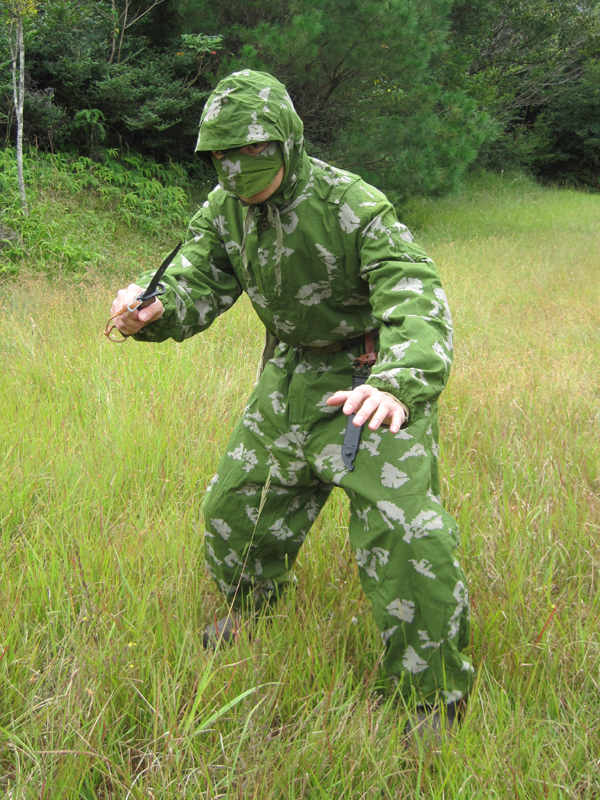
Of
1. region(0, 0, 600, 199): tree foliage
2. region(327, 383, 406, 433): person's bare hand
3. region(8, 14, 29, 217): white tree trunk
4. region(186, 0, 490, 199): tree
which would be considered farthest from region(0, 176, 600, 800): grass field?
region(186, 0, 490, 199): tree

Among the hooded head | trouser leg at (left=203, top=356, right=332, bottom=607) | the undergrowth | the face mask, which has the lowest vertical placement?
the undergrowth

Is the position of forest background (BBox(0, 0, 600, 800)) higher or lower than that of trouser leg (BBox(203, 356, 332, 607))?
lower

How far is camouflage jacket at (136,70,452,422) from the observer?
1668 mm

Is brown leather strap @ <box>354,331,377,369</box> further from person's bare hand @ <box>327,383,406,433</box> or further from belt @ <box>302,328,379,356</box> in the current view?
person's bare hand @ <box>327,383,406,433</box>

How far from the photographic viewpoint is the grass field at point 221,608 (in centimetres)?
156

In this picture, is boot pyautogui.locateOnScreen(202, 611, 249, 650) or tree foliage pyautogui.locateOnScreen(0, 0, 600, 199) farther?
tree foliage pyautogui.locateOnScreen(0, 0, 600, 199)

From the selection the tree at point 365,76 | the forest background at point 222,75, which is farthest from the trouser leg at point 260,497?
the tree at point 365,76

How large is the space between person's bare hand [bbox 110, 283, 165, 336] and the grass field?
0.70 meters

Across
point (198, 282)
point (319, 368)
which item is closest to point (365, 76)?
point (198, 282)

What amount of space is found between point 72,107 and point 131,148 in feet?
3.11

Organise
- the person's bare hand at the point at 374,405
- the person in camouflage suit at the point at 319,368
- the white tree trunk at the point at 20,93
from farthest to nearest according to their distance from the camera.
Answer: the white tree trunk at the point at 20,93, the person in camouflage suit at the point at 319,368, the person's bare hand at the point at 374,405

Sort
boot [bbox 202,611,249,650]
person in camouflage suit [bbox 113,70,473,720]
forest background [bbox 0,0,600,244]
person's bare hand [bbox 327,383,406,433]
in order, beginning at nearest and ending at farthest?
1. person's bare hand [bbox 327,383,406,433]
2. person in camouflage suit [bbox 113,70,473,720]
3. boot [bbox 202,611,249,650]
4. forest background [bbox 0,0,600,244]

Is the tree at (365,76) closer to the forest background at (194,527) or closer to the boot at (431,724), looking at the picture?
the forest background at (194,527)

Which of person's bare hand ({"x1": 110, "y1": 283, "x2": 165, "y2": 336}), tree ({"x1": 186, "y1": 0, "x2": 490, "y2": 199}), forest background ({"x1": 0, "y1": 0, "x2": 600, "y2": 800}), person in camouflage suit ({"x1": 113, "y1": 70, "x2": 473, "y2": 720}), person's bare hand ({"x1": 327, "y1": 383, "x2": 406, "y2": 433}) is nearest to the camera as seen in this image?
person's bare hand ({"x1": 327, "y1": 383, "x2": 406, "y2": 433})
